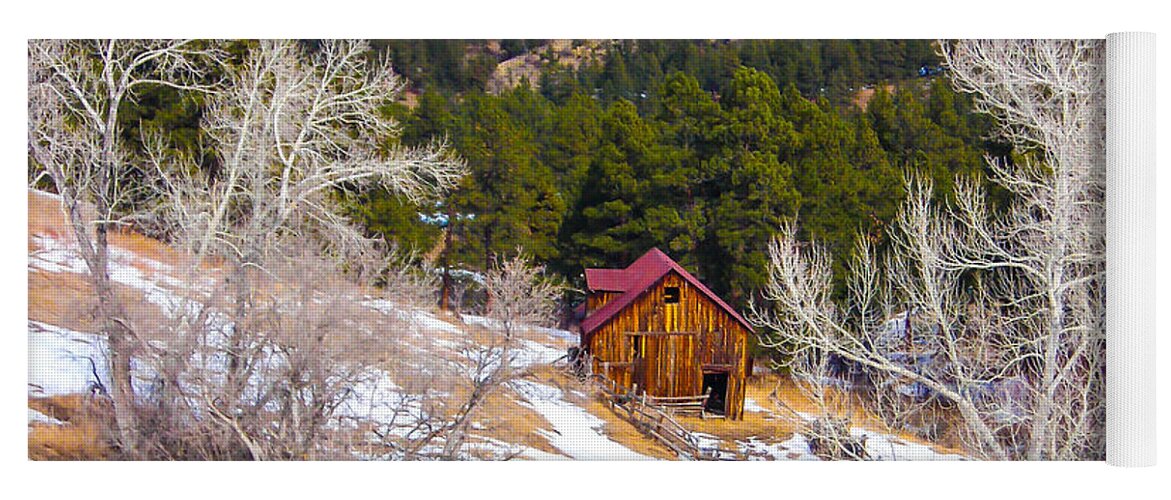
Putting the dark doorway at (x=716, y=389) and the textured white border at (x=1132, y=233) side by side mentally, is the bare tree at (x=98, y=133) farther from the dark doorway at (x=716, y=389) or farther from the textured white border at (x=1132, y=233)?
the textured white border at (x=1132, y=233)

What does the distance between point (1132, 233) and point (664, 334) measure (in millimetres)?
3957

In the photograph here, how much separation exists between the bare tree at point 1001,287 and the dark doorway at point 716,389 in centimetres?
61

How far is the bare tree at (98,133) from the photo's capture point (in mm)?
9992

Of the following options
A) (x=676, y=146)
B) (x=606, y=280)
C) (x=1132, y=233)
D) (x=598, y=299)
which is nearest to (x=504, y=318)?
(x=598, y=299)

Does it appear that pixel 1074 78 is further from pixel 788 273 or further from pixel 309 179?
pixel 309 179

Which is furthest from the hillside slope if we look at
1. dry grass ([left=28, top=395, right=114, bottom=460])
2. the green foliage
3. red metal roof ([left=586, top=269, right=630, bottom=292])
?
the green foliage

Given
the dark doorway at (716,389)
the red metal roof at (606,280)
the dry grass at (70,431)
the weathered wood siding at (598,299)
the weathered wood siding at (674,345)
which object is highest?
the red metal roof at (606,280)

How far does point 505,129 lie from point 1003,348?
4732 millimetres

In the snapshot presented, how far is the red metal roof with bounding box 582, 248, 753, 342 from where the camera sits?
10.3 m

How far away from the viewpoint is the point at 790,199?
414 inches

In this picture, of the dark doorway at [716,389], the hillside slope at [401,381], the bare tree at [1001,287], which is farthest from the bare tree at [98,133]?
the bare tree at [1001,287]

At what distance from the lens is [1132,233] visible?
9.74 metres

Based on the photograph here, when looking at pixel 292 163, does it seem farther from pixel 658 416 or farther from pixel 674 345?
pixel 658 416

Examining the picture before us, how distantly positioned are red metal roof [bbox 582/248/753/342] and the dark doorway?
566mm
